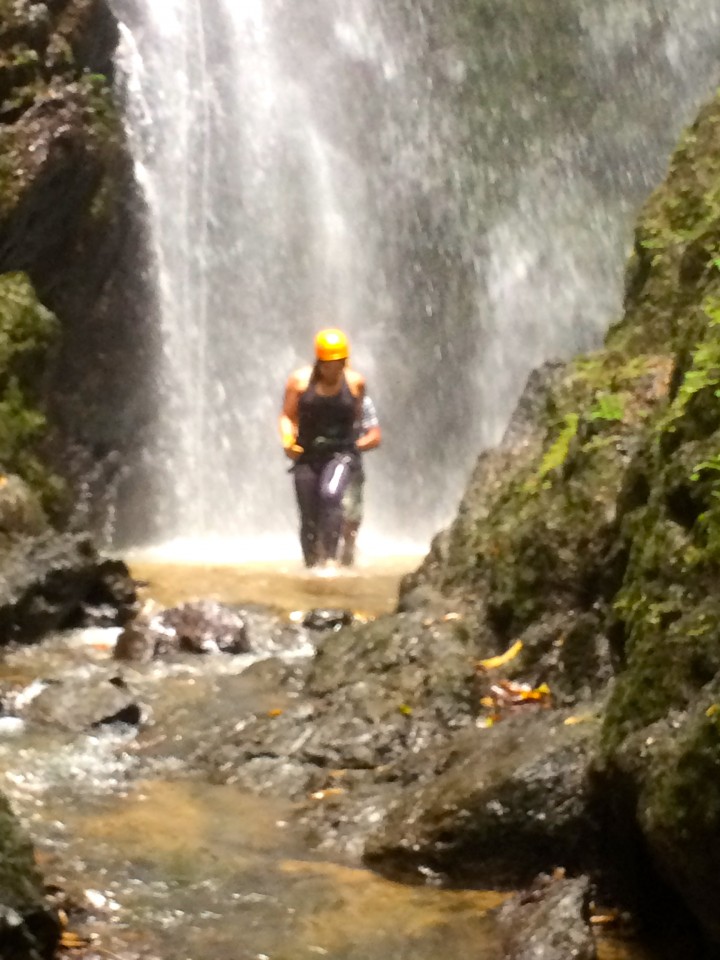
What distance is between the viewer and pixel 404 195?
15.3m

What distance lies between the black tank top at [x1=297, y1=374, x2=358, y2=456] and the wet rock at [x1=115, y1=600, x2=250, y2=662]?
2.62 m

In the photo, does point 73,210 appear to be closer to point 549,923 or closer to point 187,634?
point 187,634

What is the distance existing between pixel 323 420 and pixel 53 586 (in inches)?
112

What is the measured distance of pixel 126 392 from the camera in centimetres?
1182

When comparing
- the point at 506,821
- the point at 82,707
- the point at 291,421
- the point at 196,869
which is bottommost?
the point at 196,869

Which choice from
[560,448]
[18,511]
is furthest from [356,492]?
[560,448]

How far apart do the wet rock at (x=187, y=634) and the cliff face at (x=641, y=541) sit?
103 centimetres

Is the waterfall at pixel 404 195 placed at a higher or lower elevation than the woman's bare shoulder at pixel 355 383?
higher

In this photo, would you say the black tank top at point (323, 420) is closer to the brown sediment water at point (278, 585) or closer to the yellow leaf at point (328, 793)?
the brown sediment water at point (278, 585)

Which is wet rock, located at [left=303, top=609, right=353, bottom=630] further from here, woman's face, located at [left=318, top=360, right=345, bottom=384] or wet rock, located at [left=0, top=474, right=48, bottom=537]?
woman's face, located at [left=318, top=360, right=345, bottom=384]

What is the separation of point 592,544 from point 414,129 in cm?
1280

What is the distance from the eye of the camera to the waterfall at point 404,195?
13.5 metres

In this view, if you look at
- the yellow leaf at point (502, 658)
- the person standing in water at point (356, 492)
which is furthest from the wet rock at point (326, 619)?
the person standing in water at point (356, 492)

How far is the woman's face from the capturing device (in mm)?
8281
